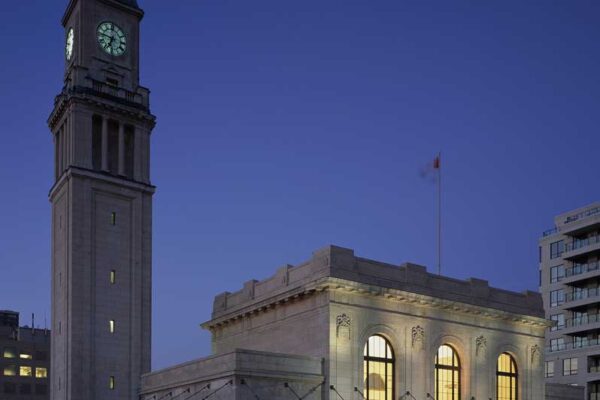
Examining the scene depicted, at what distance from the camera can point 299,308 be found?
155ft

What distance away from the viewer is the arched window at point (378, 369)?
154 feet

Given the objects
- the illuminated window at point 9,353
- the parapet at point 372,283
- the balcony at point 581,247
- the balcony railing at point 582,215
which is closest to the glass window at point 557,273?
the balcony at point 581,247

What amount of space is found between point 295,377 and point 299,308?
16.6 feet

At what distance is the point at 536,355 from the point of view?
184 feet

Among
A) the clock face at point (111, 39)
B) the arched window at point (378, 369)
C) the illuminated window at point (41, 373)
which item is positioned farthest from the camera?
the illuminated window at point (41, 373)

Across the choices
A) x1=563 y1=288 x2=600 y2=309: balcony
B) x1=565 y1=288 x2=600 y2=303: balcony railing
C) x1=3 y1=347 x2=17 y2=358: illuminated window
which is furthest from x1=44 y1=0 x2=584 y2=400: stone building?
x1=3 y1=347 x2=17 y2=358: illuminated window

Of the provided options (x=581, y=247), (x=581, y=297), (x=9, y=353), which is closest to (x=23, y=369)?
(x=9, y=353)

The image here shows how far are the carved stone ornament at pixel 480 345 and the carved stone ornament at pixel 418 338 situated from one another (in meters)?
5.20

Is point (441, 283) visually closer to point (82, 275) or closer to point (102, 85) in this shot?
point (82, 275)

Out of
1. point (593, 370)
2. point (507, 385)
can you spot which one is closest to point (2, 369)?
point (593, 370)

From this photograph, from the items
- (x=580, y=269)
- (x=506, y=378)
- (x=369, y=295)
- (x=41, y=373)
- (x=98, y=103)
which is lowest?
(x=41, y=373)

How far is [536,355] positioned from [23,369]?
10410 cm

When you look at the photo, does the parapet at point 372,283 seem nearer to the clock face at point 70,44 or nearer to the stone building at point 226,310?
the stone building at point 226,310

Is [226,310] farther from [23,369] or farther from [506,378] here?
[23,369]
